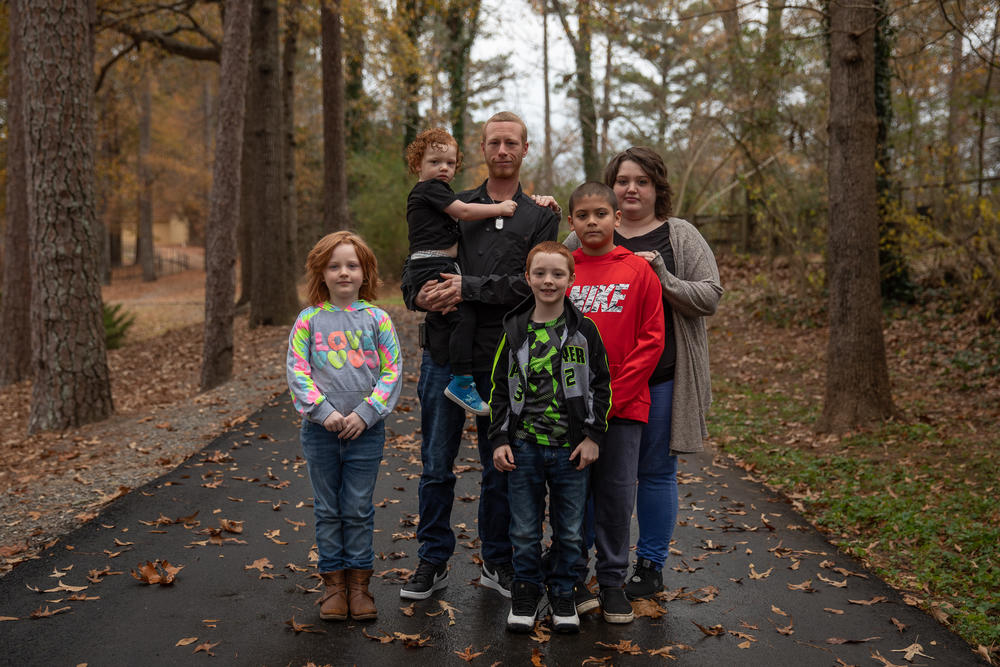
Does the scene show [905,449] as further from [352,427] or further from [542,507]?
[352,427]

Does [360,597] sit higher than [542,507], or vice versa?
[542,507]

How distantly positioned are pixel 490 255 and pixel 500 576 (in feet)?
5.83

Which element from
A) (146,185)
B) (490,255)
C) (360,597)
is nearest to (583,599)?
(360,597)

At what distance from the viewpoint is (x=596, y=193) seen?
154 inches

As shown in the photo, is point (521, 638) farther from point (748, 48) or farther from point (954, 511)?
point (748, 48)

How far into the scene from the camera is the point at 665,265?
4246 mm

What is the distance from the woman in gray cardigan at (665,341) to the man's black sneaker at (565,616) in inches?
23.2

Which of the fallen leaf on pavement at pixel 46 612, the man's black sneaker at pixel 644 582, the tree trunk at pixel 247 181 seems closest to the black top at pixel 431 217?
the man's black sneaker at pixel 644 582

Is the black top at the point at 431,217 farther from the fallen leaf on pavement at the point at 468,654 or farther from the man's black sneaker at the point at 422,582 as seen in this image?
the fallen leaf on pavement at the point at 468,654

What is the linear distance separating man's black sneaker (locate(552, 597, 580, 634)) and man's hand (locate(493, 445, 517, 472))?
0.74 m

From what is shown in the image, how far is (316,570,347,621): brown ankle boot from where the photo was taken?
3.96 meters

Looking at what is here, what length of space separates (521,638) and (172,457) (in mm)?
4414

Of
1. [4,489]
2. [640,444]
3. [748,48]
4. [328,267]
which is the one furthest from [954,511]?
[748,48]

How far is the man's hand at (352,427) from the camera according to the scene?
Answer: 3861 millimetres
